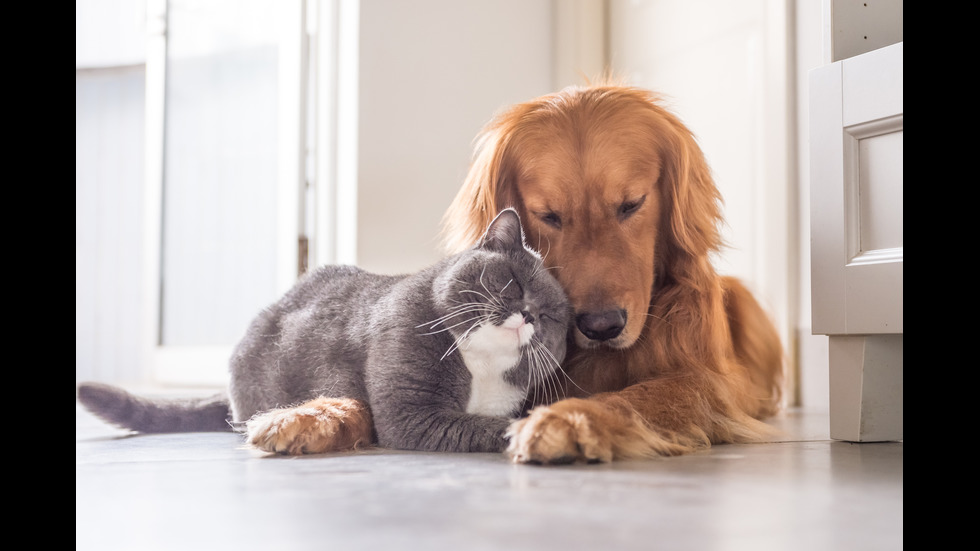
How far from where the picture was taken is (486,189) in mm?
1469

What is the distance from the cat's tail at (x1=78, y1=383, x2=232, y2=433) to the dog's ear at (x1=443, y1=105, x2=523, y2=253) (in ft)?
1.84

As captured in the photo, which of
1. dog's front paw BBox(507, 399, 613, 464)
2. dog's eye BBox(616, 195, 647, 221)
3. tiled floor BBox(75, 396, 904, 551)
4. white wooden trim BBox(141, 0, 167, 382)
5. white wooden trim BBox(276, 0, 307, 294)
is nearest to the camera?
tiled floor BBox(75, 396, 904, 551)

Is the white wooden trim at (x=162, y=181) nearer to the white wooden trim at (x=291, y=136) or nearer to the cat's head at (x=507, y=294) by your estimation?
the white wooden trim at (x=291, y=136)

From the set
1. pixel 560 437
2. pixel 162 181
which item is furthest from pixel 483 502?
pixel 162 181

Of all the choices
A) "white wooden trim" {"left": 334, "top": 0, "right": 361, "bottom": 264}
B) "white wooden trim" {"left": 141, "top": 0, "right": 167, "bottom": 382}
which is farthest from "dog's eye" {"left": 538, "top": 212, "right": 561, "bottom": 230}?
"white wooden trim" {"left": 141, "top": 0, "right": 167, "bottom": 382}

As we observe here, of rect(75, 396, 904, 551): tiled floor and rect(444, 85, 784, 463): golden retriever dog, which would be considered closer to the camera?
rect(75, 396, 904, 551): tiled floor

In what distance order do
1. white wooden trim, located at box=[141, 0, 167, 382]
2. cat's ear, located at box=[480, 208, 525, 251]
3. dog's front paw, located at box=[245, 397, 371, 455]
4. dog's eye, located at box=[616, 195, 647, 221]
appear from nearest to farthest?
dog's front paw, located at box=[245, 397, 371, 455] → cat's ear, located at box=[480, 208, 525, 251] → dog's eye, located at box=[616, 195, 647, 221] → white wooden trim, located at box=[141, 0, 167, 382]

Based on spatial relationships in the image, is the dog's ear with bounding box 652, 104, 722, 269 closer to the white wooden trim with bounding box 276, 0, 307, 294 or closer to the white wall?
the white wall

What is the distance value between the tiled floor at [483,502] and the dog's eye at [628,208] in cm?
43

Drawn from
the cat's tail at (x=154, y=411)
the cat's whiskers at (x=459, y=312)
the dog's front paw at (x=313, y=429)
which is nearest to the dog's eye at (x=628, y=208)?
the cat's whiskers at (x=459, y=312)

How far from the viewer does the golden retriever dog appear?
1297mm
